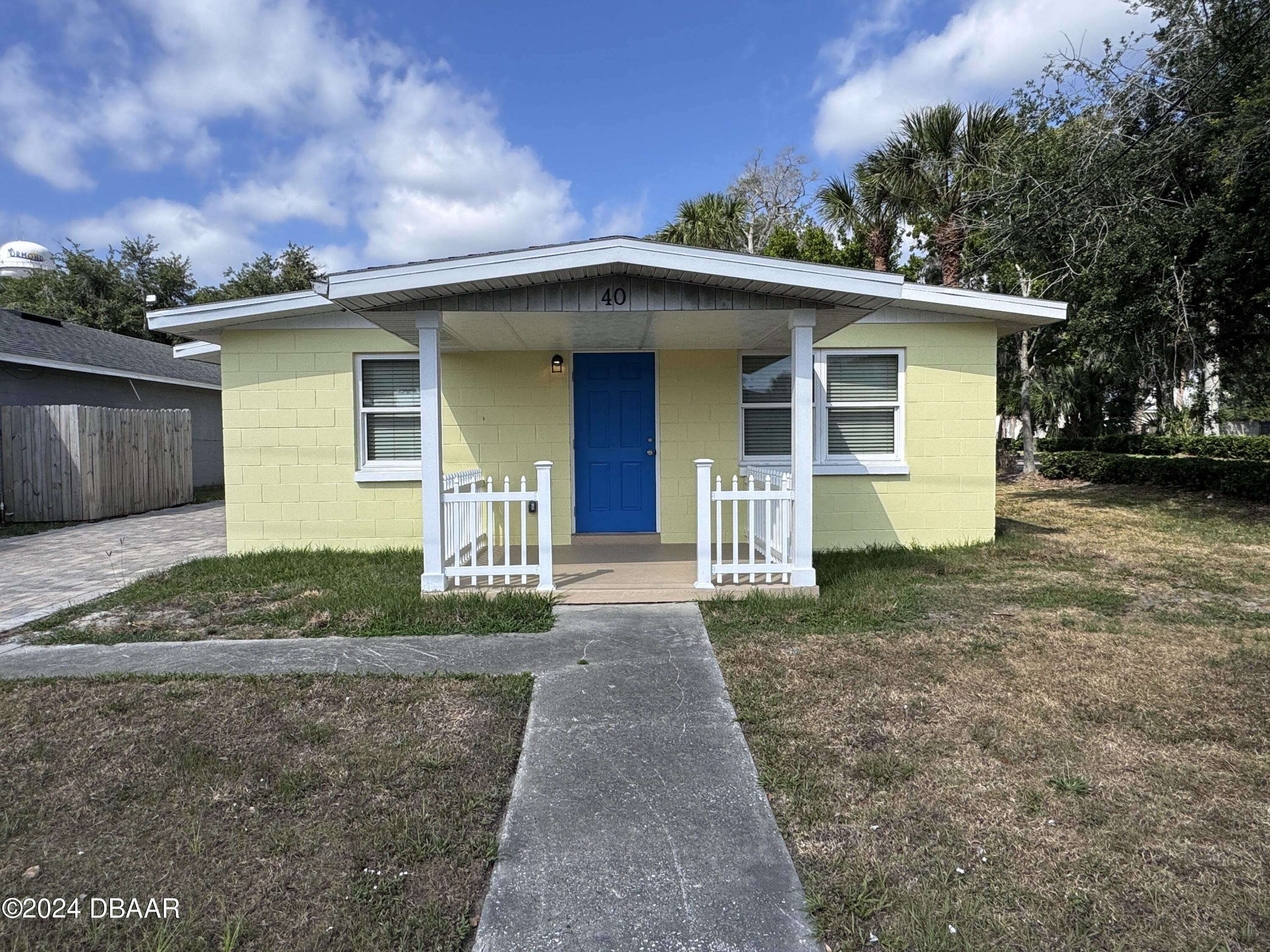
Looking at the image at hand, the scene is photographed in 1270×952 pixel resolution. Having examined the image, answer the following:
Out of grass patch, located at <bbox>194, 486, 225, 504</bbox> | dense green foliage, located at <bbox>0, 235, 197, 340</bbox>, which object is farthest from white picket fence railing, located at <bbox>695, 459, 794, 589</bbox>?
dense green foliage, located at <bbox>0, 235, 197, 340</bbox>

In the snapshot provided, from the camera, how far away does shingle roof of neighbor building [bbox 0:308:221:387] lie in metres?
12.9

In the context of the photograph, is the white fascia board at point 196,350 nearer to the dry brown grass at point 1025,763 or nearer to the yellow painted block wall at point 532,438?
the yellow painted block wall at point 532,438

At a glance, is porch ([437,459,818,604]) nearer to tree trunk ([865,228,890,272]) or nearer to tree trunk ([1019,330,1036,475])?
tree trunk ([865,228,890,272])

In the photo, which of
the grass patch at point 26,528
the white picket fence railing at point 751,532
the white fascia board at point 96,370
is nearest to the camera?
the white picket fence railing at point 751,532

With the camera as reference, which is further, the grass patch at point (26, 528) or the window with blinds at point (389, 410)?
the grass patch at point (26, 528)

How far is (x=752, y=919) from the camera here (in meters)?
2.08

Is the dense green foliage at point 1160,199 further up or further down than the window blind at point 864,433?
further up

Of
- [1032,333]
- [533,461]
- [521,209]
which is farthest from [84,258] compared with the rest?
[1032,333]

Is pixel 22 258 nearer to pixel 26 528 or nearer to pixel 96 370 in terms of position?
pixel 96 370

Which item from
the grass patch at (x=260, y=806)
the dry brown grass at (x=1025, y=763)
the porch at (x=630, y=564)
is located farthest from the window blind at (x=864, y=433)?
the grass patch at (x=260, y=806)

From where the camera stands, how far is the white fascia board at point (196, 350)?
845cm

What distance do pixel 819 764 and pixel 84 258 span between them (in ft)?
111

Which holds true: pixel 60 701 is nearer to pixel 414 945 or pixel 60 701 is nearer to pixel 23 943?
pixel 23 943

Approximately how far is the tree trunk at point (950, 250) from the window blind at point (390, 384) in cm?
1135
